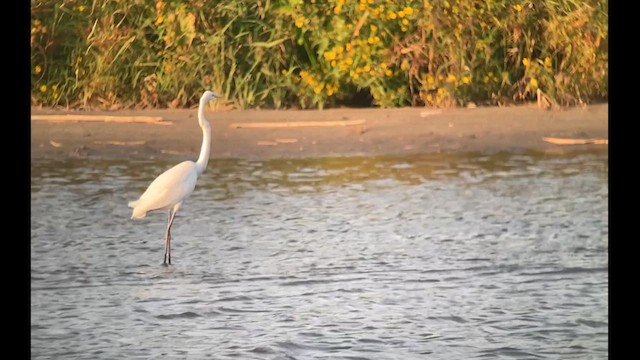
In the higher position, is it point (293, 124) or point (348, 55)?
point (348, 55)

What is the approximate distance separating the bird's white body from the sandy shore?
1.51 m

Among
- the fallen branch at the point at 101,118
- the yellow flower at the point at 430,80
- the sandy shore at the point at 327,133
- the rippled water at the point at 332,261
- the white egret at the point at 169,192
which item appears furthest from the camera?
the yellow flower at the point at 430,80

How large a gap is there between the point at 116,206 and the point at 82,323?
1.71 meters

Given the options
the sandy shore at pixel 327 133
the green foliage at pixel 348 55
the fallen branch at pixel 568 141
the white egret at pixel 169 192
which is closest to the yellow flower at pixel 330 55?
the green foliage at pixel 348 55

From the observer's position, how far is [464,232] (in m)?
5.89

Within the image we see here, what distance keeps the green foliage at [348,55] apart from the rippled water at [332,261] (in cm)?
71

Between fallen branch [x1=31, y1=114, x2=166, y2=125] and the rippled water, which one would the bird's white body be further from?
fallen branch [x1=31, y1=114, x2=166, y2=125]

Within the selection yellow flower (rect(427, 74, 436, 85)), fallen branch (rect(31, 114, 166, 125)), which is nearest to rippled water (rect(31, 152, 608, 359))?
fallen branch (rect(31, 114, 166, 125))

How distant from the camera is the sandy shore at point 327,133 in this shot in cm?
729

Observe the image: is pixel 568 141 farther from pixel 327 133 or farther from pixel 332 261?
pixel 332 261

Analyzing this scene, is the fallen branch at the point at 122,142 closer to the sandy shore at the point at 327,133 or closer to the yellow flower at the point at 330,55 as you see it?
the sandy shore at the point at 327,133

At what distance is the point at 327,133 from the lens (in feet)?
24.2

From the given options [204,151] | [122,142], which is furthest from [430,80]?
[204,151]

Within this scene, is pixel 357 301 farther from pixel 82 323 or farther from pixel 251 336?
pixel 82 323
